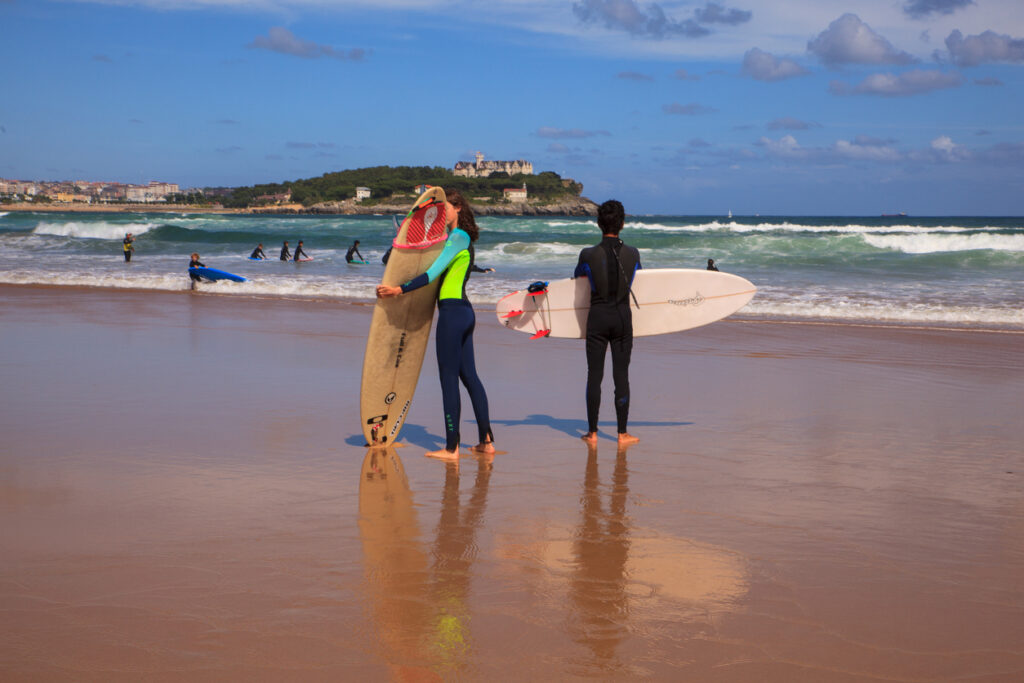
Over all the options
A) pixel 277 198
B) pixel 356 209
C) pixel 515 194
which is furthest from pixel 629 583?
pixel 277 198

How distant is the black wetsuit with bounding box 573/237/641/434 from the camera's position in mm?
5672

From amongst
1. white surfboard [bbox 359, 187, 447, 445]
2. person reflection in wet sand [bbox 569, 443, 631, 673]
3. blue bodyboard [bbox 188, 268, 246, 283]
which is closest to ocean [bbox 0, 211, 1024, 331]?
blue bodyboard [bbox 188, 268, 246, 283]

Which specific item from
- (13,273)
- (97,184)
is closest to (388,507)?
(13,273)

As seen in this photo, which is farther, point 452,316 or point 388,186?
point 388,186

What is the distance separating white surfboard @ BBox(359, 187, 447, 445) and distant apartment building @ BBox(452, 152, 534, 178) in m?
158

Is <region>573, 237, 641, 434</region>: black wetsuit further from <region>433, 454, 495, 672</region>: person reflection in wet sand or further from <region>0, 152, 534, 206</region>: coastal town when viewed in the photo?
<region>0, 152, 534, 206</region>: coastal town

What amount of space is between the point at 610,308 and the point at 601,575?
2.53 m

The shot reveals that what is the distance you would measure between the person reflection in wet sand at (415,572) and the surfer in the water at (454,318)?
36 centimetres

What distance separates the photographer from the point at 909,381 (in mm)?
8156

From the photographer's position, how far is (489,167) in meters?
168

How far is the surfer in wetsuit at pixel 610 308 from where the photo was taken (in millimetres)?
5668

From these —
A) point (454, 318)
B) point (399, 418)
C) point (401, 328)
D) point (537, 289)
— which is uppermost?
point (537, 289)

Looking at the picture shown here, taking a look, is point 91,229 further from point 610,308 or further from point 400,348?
point 610,308

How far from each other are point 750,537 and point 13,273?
20841mm
